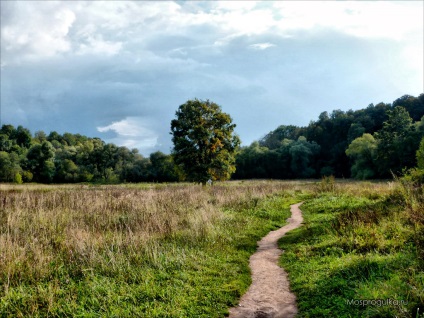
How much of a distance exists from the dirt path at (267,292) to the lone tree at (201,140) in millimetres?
23947

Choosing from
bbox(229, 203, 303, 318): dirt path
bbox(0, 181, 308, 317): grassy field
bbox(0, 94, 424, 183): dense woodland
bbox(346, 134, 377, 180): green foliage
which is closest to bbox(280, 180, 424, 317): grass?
bbox(229, 203, 303, 318): dirt path

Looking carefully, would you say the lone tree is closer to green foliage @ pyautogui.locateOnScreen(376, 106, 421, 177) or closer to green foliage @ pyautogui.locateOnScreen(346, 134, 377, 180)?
green foliage @ pyautogui.locateOnScreen(376, 106, 421, 177)

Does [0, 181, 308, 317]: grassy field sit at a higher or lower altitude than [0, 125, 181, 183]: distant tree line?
lower

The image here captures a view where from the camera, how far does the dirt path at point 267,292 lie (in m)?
5.50

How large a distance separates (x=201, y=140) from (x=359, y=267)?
90.2 feet

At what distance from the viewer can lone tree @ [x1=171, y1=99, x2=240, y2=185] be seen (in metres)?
33.3

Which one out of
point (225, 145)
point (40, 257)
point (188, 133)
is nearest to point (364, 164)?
point (225, 145)

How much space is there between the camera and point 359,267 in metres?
6.62

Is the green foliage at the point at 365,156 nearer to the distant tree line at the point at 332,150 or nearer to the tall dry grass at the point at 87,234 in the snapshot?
the distant tree line at the point at 332,150

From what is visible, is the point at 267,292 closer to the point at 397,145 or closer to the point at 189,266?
the point at 189,266

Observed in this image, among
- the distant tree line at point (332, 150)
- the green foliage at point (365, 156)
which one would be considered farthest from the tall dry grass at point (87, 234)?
the distant tree line at point (332, 150)

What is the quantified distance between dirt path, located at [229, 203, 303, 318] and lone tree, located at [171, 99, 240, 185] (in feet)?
78.6

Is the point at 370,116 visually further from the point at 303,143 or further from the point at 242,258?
the point at 242,258

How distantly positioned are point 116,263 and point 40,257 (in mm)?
1693
